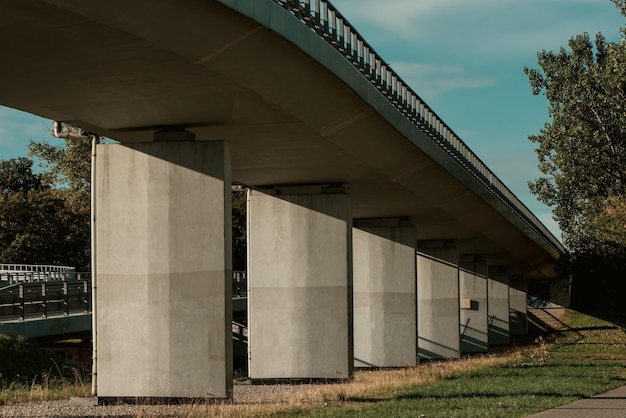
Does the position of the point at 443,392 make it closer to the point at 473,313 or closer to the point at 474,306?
the point at 473,313

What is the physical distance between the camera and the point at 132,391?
20422 mm

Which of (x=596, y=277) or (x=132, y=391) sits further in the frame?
(x=596, y=277)

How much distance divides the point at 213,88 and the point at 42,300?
16.7 m

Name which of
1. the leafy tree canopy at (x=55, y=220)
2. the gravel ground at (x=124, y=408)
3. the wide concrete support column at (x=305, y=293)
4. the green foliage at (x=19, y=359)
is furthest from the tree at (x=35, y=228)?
the gravel ground at (x=124, y=408)

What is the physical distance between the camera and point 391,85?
24.3 m

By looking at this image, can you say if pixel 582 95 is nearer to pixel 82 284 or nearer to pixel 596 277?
pixel 596 277

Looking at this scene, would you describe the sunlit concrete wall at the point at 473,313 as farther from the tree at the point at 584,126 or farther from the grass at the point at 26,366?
the grass at the point at 26,366

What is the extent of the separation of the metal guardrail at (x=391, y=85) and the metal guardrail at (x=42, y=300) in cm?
1282

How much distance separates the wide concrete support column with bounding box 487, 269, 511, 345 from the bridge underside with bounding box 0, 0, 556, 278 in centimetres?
3972

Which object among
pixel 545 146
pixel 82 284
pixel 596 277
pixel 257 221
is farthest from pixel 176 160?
pixel 545 146

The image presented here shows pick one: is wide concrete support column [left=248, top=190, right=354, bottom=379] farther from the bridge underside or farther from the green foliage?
the green foliage

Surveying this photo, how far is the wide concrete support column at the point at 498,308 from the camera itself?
221ft

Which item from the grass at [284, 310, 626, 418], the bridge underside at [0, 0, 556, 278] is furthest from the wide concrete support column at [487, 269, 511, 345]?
the bridge underside at [0, 0, 556, 278]

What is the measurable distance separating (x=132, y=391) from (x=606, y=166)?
44223mm
